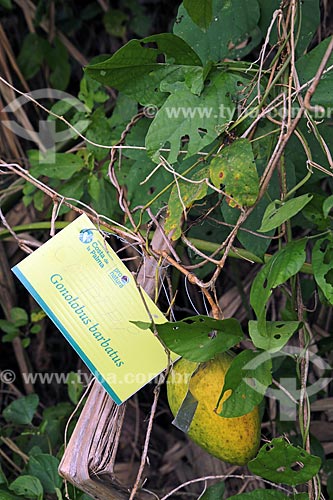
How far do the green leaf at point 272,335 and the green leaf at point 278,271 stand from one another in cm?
3

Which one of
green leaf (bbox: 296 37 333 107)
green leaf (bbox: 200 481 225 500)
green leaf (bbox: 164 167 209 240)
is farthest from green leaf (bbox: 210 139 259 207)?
green leaf (bbox: 200 481 225 500)

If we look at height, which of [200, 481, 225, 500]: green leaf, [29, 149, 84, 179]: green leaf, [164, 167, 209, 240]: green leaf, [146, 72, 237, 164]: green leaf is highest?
[146, 72, 237, 164]: green leaf

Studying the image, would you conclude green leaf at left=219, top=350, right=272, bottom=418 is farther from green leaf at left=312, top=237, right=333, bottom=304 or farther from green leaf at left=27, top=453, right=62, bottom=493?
green leaf at left=27, top=453, right=62, bottom=493

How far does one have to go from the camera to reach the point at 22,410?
1.23 metres

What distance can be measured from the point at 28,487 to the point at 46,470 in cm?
4

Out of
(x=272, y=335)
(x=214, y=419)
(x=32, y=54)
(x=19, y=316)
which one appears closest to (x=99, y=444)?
(x=214, y=419)

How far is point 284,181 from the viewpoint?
0.84 m

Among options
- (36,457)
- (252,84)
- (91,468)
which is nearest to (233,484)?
(36,457)

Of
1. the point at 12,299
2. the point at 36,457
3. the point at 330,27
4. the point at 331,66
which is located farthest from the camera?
the point at 12,299

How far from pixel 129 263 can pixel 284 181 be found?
0.63m

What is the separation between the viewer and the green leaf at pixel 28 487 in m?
0.98

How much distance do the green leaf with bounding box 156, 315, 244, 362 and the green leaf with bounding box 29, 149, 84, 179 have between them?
468 millimetres

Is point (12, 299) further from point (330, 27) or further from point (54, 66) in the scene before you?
point (330, 27)

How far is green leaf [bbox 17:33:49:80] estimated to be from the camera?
1.55 meters
